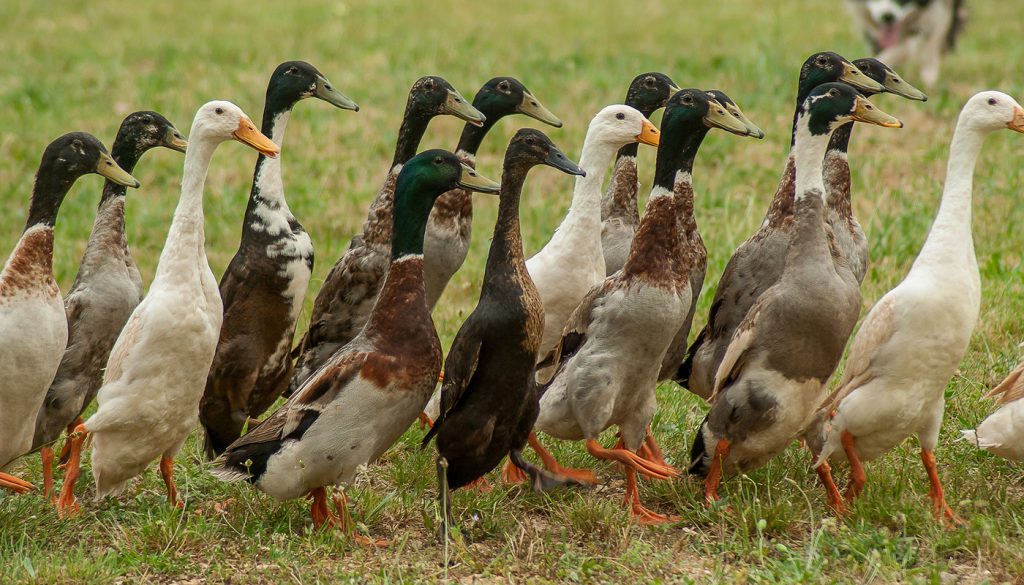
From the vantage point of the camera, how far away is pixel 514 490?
5293 mm

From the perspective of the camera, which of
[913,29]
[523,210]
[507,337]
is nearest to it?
[507,337]

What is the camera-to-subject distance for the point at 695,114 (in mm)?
5195

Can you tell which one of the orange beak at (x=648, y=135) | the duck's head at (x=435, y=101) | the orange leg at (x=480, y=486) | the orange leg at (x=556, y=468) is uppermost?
the duck's head at (x=435, y=101)

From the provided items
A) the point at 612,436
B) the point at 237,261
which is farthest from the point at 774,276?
the point at 237,261

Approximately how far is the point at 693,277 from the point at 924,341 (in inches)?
43.6

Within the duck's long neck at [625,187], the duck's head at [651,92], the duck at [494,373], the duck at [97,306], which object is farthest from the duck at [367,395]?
the duck's head at [651,92]

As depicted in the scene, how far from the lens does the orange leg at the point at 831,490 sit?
495cm

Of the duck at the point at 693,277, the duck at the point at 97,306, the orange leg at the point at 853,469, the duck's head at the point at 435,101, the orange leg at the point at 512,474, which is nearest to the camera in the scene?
the orange leg at the point at 853,469

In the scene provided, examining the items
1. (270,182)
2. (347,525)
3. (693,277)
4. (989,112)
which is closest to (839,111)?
(989,112)

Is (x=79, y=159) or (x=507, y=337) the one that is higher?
(x=79, y=159)

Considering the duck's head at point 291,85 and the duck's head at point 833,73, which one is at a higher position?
the duck's head at point 833,73

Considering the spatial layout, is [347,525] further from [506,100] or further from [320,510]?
[506,100]

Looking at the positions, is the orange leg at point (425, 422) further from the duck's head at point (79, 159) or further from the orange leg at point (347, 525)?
the duck's head at point (79, 159)

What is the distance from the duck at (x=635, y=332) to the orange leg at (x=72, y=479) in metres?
1.82
